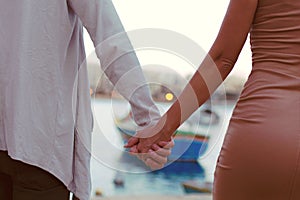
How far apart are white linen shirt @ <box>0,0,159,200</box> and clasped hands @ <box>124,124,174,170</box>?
0.03 m

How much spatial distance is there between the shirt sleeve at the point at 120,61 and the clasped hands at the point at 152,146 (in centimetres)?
3

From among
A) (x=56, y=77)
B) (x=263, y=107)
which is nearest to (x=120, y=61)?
(x=56, y=77)

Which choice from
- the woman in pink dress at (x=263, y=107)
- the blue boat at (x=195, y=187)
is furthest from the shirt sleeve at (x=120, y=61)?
the blue boat at (x=195, y=187)

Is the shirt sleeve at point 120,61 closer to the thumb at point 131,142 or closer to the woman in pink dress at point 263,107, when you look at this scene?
the thumb at point 131,142

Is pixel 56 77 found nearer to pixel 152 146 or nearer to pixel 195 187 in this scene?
pixel 152 146

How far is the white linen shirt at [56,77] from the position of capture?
995 millimetres

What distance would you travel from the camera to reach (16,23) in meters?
0.99

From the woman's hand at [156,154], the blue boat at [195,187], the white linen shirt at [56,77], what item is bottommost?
the blue boat at [195,187]

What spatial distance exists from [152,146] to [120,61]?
0.21 m

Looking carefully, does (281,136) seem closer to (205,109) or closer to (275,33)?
(275,33)

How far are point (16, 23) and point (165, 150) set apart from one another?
0.43 meters

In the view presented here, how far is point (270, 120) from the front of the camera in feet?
2.77

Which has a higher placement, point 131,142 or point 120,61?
point 120,61

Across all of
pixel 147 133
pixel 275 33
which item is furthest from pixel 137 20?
pixel 275 33
